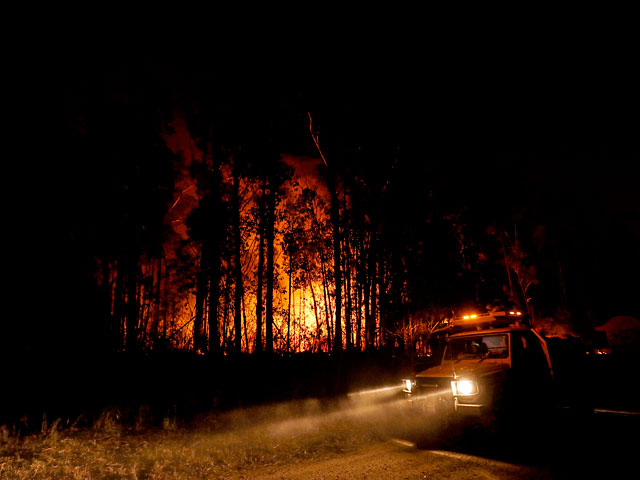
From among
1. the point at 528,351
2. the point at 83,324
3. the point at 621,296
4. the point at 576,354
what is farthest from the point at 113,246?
the point at 621,296

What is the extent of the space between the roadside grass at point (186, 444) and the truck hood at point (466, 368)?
1548 millimetres

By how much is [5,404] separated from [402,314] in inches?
456

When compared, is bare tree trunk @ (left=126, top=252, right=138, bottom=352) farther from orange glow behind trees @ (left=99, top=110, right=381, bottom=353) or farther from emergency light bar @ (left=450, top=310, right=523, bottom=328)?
emergency light bar @ (left=450, top=310, right=523, bottom=328)

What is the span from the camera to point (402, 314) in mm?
15641

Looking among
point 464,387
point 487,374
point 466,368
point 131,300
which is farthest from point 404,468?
point 131,300

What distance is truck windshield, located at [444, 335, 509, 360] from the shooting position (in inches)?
287

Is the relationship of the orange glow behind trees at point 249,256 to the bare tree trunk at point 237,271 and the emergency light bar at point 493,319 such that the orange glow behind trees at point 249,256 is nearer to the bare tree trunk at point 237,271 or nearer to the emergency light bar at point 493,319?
the bare tree trunk at point 237,271

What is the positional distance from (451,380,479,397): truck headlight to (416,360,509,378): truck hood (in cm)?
11

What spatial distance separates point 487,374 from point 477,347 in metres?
1.19

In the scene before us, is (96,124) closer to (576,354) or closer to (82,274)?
(82,274)

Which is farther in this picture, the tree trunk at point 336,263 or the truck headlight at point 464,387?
the tree trunk at point 336,263

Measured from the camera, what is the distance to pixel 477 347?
7.59 meters

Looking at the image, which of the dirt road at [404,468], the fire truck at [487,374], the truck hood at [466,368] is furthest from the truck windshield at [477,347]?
the dirt road at [404,468]

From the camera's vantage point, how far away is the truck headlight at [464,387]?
638 cm
